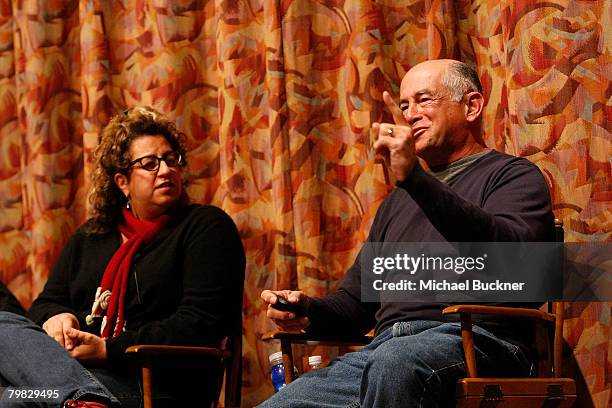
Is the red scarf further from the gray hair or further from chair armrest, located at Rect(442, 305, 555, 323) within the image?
chair armrest, located at Rect(442, 305, 555, 323)

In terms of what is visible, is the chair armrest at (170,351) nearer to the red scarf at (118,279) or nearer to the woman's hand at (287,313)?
the woman's hand at (287,313)

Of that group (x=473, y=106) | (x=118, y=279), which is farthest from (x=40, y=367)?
(x=473, y=106)

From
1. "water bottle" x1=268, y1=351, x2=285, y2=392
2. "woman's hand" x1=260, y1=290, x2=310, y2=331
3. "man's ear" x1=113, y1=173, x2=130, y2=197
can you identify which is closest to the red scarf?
"man's ear" x1=113, y1=173, x2=130, y2=197

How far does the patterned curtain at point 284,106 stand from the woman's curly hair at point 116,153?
9.8 inches

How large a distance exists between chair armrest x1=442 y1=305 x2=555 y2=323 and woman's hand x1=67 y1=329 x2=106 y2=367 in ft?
3.28

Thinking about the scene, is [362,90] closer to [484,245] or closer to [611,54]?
[611,54]

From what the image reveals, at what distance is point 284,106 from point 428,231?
91cm

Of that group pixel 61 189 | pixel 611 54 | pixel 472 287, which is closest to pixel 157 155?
pixel 61 189

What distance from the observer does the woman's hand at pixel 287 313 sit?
2215 mm

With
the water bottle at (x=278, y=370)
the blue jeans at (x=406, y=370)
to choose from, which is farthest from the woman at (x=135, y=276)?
the blue jeans at (x=406, y=370)

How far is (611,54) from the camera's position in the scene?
2.49 m

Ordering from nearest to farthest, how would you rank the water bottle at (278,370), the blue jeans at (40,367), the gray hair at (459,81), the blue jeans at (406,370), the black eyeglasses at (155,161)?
1. the blue jeans at (406,370)
2. the blue jeans at (40,367)
3. the gray hair at (459,81)
4. the water bottle at (278,370)
5. the black eyeglasses at (155,161)

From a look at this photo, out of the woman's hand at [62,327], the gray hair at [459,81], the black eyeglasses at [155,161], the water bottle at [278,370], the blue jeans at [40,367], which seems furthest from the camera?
the black eyeglasses at [155,161]

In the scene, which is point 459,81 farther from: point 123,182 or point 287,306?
point 123,182
